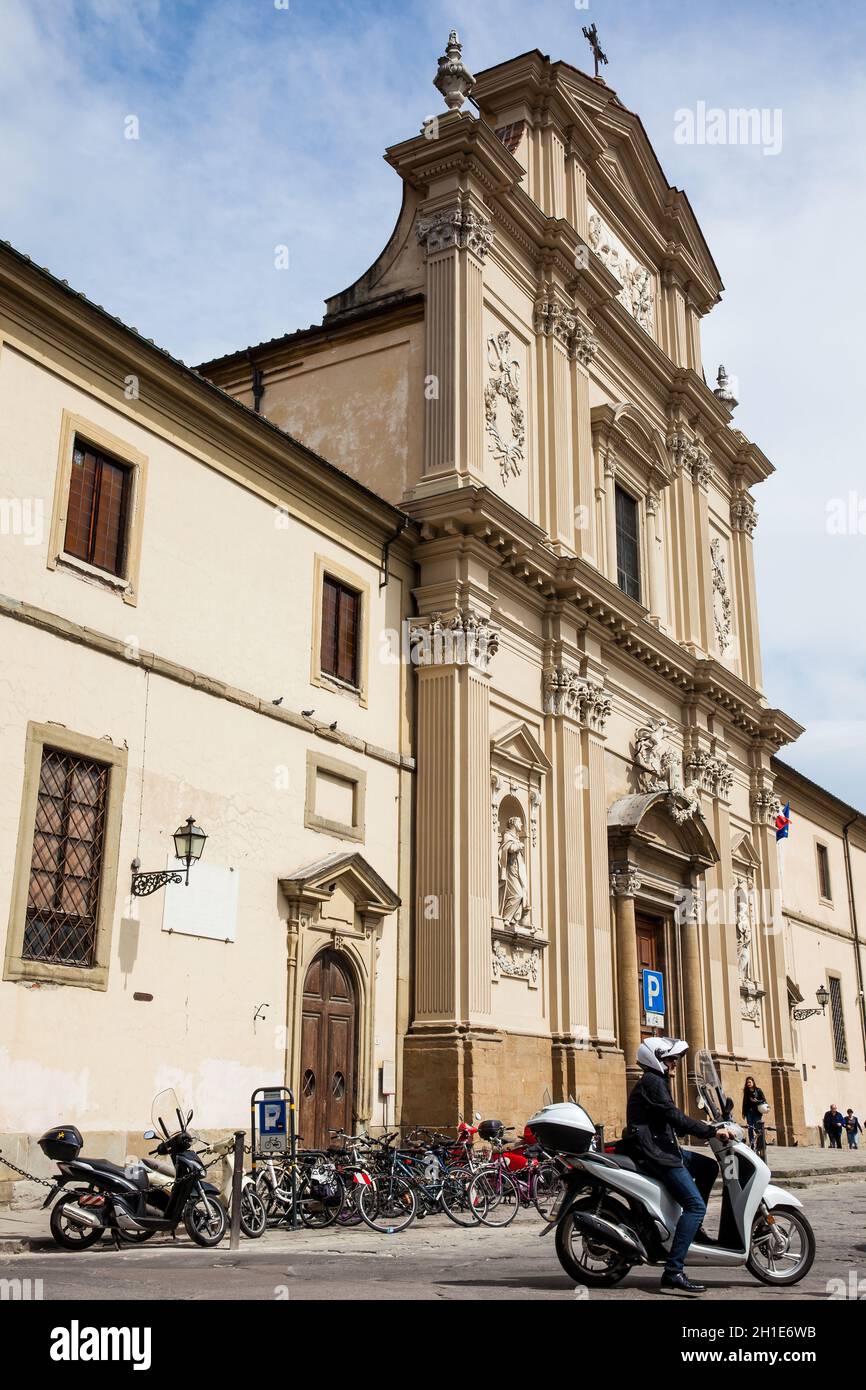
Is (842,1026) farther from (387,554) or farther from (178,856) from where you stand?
(178,856)

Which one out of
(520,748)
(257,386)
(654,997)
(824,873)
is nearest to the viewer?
(520,748)

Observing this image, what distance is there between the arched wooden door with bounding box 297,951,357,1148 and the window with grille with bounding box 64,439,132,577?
5.83m

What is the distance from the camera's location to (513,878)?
20625mm

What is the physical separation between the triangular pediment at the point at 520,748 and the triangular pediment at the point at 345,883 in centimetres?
325

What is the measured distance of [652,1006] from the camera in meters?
24.9

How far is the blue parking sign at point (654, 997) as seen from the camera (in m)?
24.7

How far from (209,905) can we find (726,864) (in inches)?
650

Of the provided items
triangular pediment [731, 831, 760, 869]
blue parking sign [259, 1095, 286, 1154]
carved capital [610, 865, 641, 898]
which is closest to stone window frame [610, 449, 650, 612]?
carved capital [610, 865, 641, 898]

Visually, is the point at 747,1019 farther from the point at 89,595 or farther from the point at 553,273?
the point at 89,595

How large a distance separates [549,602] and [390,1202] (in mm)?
11613

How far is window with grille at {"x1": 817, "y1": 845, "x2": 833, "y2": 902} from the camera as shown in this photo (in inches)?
1564

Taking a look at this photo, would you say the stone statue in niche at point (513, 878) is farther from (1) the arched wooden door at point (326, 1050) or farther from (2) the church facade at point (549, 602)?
(1) the arched wooden door at point (326, 1050)

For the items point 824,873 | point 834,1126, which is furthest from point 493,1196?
point 824,873

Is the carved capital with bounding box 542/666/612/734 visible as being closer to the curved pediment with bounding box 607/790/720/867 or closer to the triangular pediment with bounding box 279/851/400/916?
A: the curved pediment with bounding box 607/790/720/867
